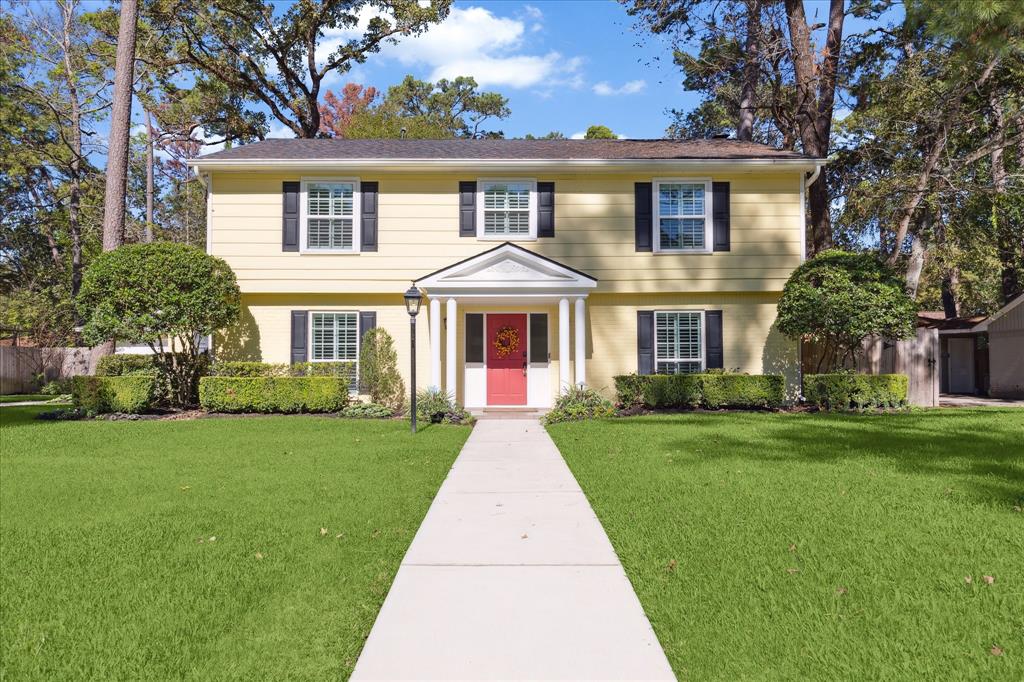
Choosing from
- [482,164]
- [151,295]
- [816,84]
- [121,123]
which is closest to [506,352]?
[482,164]

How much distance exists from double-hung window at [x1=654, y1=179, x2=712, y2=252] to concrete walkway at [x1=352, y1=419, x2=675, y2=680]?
364 inches

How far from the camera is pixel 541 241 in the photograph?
44.0ft

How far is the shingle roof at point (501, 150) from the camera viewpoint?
43.4 ft

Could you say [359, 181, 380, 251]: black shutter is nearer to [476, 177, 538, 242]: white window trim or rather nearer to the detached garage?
[476, 177, 538, 242]: white window trim

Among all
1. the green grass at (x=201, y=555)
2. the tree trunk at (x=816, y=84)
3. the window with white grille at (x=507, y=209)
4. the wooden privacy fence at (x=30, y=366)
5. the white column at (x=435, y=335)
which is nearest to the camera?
the green grass at (x=201, y=555)

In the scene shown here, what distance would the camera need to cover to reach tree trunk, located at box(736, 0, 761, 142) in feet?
55.8

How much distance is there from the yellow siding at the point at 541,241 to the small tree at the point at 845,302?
1.07m

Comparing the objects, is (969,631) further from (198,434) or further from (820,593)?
(198,434)

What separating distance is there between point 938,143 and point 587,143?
10065 mm

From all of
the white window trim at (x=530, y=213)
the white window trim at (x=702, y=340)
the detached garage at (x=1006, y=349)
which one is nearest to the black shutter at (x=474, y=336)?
the white window trim at (x=530, y=213)

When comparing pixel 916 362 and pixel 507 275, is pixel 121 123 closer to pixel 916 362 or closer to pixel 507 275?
pixel 507 275

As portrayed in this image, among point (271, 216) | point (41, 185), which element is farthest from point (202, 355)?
point (41, 185)

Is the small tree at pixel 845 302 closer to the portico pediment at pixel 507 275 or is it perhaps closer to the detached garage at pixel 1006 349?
the portico pediment at pixel 507 275

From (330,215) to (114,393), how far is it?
5806 millimetres
